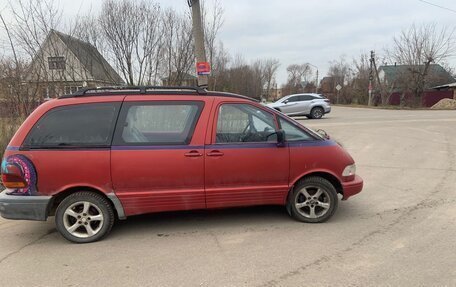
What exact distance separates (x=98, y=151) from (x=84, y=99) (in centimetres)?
68

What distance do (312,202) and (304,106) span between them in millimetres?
19690

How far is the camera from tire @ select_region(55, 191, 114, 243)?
180 inches

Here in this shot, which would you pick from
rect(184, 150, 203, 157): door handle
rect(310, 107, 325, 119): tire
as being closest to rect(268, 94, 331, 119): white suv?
rect(310, 107, 325, 119): tire

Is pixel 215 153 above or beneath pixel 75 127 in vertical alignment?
beneath

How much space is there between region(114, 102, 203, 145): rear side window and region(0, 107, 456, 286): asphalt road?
3.92 ft

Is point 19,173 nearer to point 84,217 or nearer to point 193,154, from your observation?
point 84,217

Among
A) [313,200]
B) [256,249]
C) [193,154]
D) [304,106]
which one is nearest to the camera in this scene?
[256,249]

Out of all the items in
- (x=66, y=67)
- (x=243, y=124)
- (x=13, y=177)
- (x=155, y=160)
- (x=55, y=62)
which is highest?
(x=55, y=62)

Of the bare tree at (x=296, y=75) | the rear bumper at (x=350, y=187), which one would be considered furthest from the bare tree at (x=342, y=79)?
the rear bumper at (x=350, y=187)

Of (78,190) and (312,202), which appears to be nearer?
(78,190)

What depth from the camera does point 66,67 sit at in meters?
12.2

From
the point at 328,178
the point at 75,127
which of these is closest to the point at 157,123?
the point at 75,127

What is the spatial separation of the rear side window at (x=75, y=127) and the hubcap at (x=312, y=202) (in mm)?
2532

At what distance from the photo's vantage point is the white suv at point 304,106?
24219 mm
